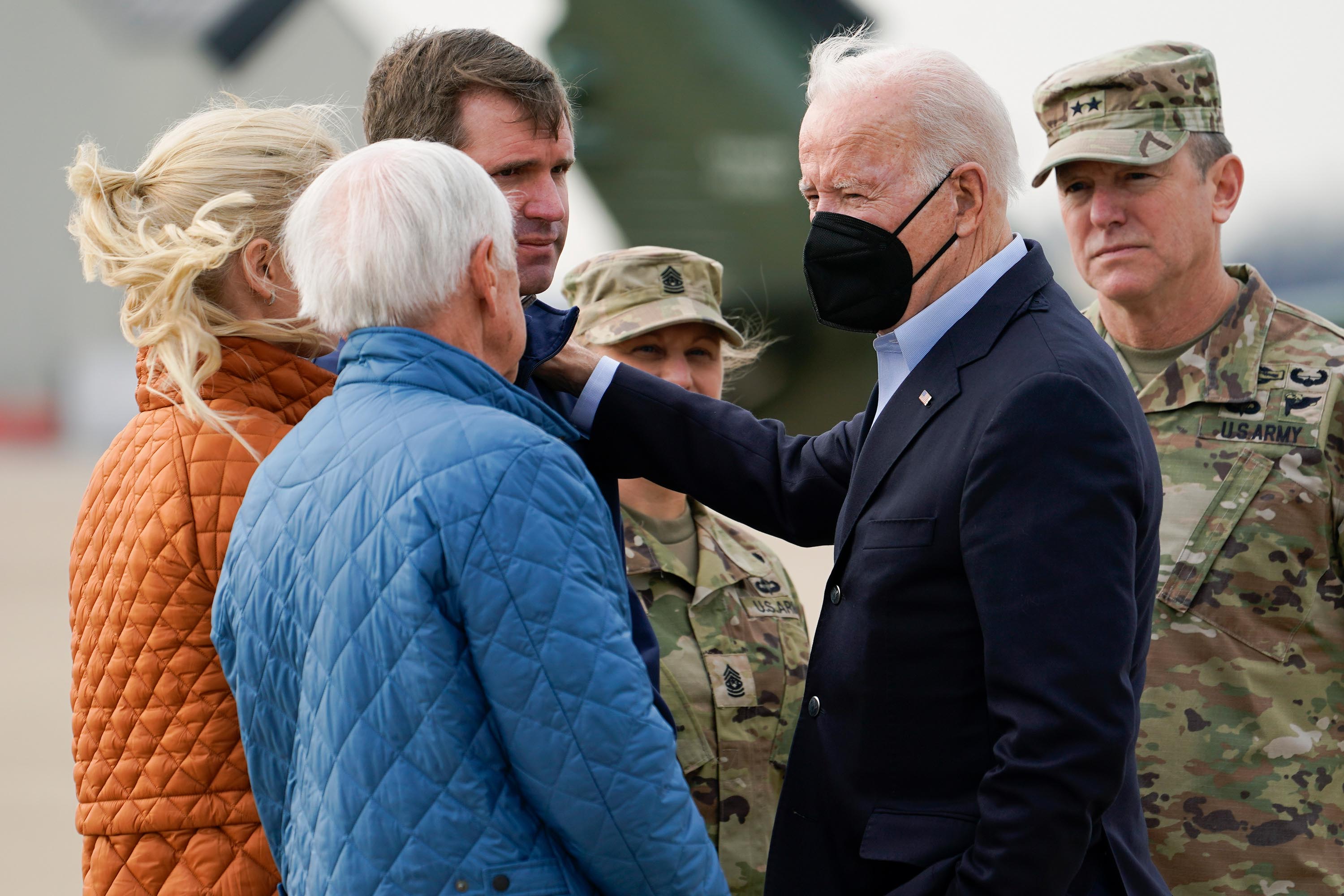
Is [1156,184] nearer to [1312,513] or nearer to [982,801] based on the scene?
[1312,513]

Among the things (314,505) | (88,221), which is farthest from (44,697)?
(314,505)

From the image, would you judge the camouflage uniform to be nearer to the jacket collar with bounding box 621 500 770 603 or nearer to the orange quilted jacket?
the jacket collar with bounding box 621 500 770 603

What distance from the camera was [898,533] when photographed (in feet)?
5.75

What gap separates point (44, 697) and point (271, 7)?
4.63 metres

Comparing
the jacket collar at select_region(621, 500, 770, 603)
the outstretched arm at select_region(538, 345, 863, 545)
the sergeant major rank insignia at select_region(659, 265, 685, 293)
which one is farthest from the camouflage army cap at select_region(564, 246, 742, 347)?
the outstretched arm at select_region(538, 345, 863, 545)

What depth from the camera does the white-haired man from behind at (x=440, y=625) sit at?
1.39 m

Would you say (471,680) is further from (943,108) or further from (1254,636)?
(1254,636)

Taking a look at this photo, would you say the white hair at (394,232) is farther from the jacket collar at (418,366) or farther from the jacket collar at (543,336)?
the jacket collar at (543,336)

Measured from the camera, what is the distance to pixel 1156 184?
274 centimetres

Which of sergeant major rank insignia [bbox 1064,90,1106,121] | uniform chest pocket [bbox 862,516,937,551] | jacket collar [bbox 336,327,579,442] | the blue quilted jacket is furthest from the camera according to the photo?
sergeant major rank insignia [bbox 1064,90,1106,121]

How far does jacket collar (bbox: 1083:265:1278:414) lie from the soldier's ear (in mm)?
Result: 165

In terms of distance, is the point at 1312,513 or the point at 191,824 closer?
the point at 191,824

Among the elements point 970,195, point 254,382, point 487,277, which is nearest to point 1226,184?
point 970,195

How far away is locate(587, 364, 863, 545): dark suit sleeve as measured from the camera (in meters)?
2.23
